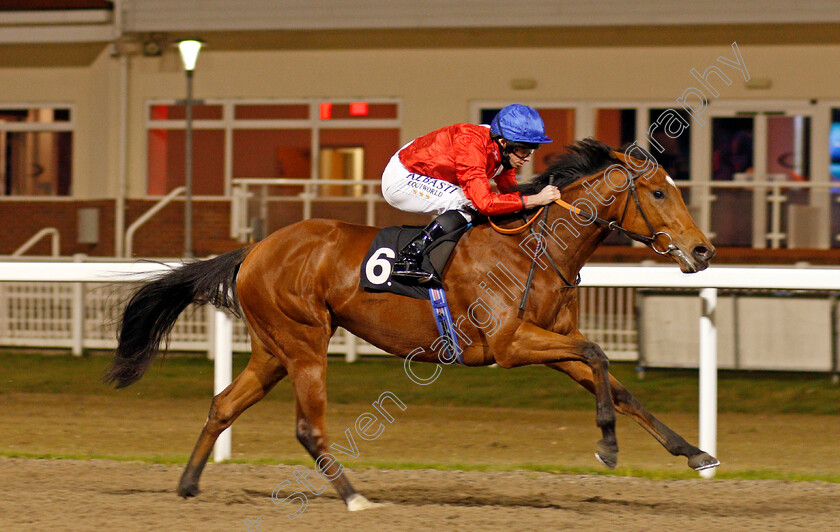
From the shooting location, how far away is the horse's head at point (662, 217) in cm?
426

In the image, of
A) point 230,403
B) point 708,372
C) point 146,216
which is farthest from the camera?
point 146,216

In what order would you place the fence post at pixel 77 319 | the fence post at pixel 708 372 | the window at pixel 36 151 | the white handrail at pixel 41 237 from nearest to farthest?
1. the fence post at pixel 708 372
2. the fence post at pixel 77 319
3. the white handrail at pixel 41 237
4. the window at pixel 36 151

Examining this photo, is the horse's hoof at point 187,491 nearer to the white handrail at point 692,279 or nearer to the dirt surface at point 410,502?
the dirt surface at point 410,502

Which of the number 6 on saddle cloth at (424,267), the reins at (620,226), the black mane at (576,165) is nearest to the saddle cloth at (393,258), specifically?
the number 6 on saddle cloth at (424,267)

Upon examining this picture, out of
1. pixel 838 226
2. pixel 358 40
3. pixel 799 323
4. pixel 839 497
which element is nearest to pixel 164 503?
pixel 839 497

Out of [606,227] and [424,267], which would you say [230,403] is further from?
[606,227]

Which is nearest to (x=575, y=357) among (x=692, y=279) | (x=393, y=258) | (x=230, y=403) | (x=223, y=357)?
(x=393, y=258)

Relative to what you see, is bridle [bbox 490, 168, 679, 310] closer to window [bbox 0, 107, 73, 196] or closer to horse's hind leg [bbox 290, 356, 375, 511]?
horse's hind leg [bbox 290, 356, 375, 511]

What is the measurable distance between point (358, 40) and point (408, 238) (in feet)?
29.5

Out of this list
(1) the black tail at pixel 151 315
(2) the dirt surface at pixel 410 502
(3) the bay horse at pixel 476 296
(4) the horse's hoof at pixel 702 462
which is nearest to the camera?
(2) the dirt surface at pixel 410 502

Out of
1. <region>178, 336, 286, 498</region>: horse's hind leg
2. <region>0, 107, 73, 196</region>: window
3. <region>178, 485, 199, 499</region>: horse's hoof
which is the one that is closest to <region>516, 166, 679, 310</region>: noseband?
<region>178, 336, 286, 498</region>: horse's hind leg

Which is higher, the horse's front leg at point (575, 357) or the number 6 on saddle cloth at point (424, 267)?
the number 6 on saddle cloth at point (424, 267)

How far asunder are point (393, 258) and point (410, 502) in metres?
1.04

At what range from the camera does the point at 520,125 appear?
4426 mm
